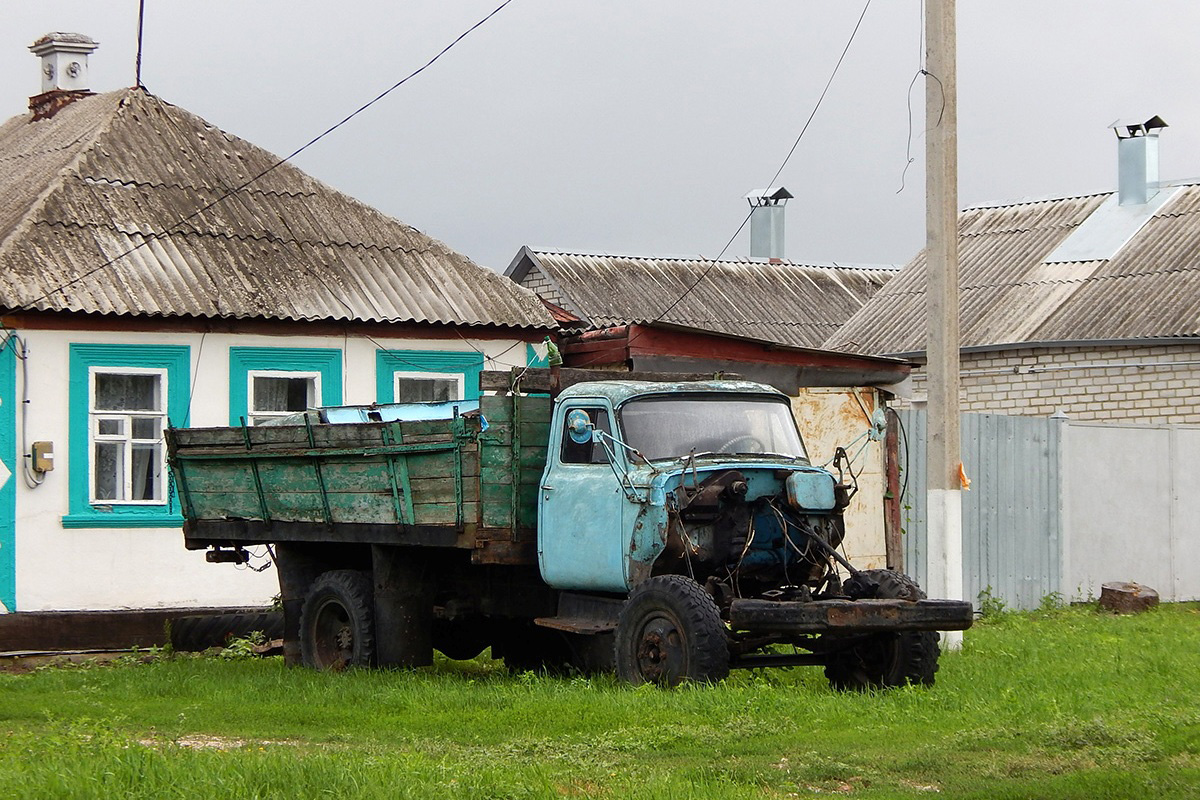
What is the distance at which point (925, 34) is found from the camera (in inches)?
500

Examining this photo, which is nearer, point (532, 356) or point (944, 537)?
point (944, 537)

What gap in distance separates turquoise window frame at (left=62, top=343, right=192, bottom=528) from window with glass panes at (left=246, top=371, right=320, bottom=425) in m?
0.73

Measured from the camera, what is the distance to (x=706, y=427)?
1064cm

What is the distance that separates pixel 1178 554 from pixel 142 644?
36.1ft

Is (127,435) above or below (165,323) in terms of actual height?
below

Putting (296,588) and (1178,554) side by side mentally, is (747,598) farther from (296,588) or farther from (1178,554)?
(1178,554)

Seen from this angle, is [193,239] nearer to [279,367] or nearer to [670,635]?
[279,367]

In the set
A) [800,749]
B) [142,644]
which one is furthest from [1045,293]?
[800,749]

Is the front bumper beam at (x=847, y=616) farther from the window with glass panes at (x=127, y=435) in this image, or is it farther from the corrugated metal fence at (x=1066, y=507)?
the window with glass panes at (x=127, y=435)

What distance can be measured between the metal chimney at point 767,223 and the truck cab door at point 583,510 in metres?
26.8

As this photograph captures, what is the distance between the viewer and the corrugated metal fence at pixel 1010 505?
16641 millimetres

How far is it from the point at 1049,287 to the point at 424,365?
11583mm

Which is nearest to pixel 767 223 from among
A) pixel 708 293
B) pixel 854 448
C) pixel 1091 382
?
pixel 708 293

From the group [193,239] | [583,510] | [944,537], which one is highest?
[193,239]
